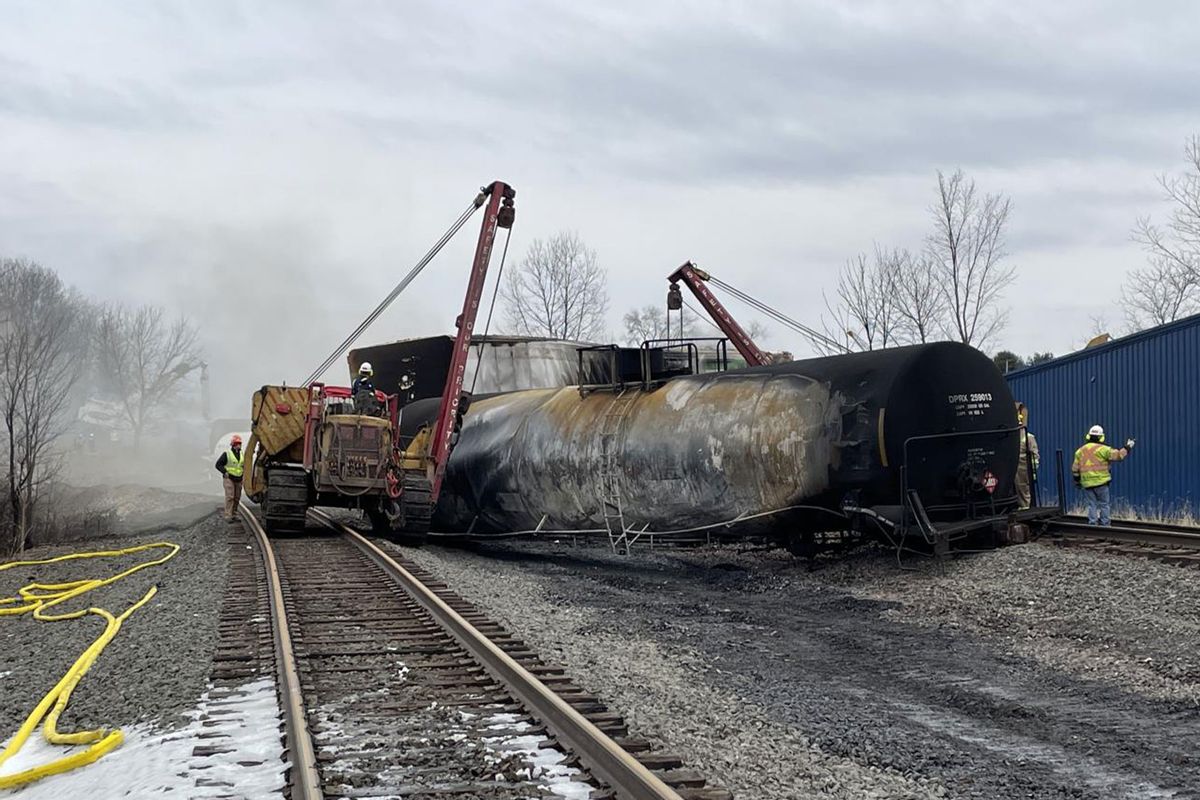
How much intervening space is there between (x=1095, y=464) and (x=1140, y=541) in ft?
8.42

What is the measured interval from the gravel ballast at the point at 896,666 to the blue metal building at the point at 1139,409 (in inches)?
356

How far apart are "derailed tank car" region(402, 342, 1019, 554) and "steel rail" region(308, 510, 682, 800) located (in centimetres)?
485

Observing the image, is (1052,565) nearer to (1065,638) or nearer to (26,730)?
(1065,638)

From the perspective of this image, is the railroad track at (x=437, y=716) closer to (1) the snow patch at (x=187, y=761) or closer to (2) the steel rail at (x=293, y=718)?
(2) the steel rail at (x=293, y=718)

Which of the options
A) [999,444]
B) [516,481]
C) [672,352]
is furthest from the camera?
[516,481]

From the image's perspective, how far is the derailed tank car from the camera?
1161 cm

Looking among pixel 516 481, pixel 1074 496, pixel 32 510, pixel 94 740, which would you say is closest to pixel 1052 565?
pixel 516 481

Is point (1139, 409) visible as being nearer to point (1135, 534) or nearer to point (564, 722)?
point (1135, 534)

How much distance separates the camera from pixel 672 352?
15328 millimetres

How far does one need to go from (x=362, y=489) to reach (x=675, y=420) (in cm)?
565

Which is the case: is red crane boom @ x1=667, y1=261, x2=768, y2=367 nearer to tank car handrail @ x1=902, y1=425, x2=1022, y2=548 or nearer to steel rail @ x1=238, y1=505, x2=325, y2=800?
tank car handrail @ x1=902, y1=425, x2=1022, y2=548

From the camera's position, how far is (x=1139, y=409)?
65.4 feet

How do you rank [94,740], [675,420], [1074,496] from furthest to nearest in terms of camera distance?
[1074,496] < [675,420] < [94,740]

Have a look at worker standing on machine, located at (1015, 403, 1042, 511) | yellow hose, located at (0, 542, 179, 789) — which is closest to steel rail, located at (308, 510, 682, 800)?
yellow hose, located at (0, 542, 179, 789)
